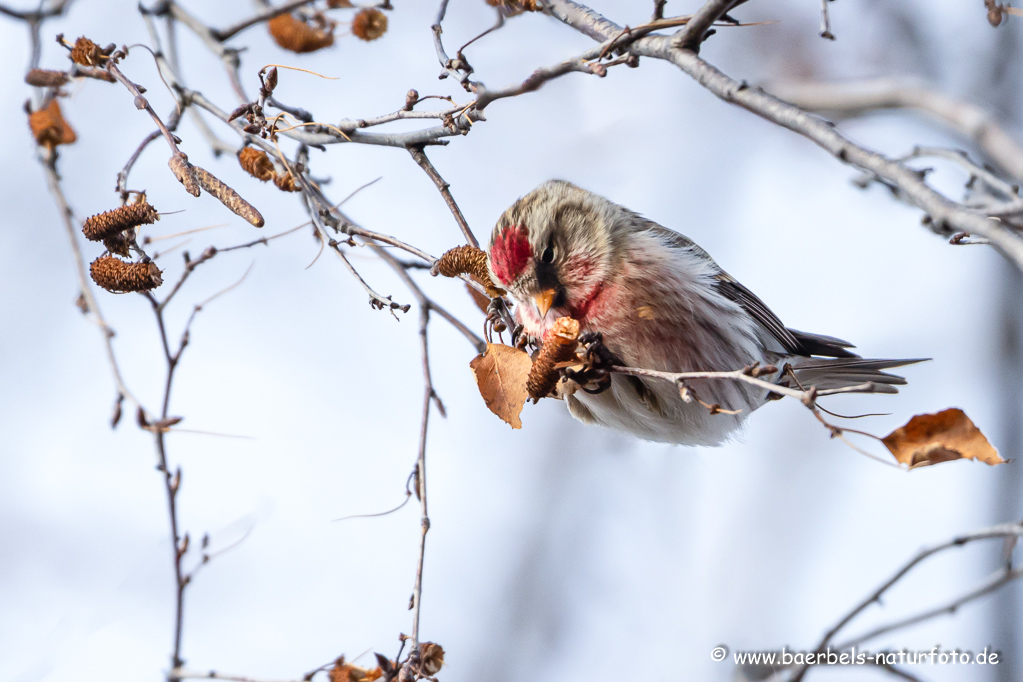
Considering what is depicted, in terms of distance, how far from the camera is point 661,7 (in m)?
1.66

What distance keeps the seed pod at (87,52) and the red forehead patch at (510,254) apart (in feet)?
3.59

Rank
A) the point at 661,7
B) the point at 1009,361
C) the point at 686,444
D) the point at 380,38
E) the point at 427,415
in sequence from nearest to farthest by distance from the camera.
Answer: the point at 661,7, the point at 427,415, the point at 380,38, the point at 686,444, the point at 1009,361

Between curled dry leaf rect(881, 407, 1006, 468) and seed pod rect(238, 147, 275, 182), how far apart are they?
1.53 m

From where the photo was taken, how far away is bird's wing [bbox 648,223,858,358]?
2.91 metres

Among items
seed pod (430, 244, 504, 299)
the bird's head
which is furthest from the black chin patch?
seed pod (430, 244, 504, 299)

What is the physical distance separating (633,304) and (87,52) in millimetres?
1546

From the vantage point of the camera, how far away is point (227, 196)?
1.66m

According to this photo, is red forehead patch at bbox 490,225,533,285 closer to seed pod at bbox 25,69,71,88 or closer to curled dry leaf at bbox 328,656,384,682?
curled dry leaf at bbox 328,656,384,682

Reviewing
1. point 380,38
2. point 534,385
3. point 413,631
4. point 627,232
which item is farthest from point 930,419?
point 380,38

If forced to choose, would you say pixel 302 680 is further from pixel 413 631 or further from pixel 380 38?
pixel 380 38

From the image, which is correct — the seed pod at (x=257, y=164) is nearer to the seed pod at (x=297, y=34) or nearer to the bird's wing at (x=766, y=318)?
the seed pod at (x=297, y=34)

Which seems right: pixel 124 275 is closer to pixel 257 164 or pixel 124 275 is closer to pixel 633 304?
pixel 257 164

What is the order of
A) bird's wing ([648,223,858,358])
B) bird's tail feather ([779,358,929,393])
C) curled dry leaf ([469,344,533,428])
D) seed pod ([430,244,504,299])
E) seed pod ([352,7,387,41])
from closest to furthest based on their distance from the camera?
1. curled dry leaf ([469,344,533,428])
2. seed pod ([430,244,504,299])
3. seed pod ([352,7,387,41])
4. bird's wing ([648,223,858,358])
5. bird's tail feather ([779,358,929,393])

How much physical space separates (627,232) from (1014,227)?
143cm
